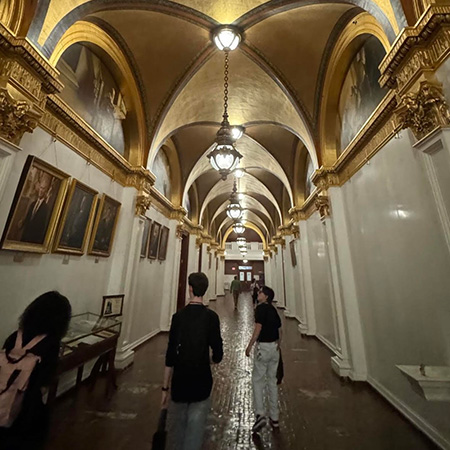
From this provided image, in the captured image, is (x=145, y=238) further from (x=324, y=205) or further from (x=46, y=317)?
(x=46, y=317)

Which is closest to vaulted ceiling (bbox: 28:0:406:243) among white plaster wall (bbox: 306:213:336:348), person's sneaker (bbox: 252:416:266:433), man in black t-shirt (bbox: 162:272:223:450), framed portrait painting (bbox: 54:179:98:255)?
framed portrait painting (bbox: 54:179:98:255)

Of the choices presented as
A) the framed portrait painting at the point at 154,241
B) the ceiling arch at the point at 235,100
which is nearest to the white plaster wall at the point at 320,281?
the ceiling arch at the point at 235,100

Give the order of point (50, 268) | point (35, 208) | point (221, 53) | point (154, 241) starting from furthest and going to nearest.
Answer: point (154, 241), point (221, 53), point (50, 268), point (35, 208)

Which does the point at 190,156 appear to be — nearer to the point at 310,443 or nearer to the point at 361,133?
the point at 361,133

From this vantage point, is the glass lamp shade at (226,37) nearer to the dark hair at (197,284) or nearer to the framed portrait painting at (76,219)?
the framed portrait painting at (76,219)

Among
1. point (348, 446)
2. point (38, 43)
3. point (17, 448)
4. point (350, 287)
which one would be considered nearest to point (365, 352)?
point (350, 287)

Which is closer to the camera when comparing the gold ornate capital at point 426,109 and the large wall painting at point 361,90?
the gold ornate capital at point 426,109

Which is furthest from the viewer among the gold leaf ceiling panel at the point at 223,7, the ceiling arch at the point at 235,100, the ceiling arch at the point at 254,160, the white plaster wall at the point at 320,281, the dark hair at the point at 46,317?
Result: the ceiling arch at the point at 254,160

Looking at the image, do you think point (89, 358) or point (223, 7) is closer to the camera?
point (89, 358)

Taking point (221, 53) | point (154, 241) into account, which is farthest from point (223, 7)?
point (154, 241)

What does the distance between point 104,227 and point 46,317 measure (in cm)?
349

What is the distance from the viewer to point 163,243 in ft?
24.2

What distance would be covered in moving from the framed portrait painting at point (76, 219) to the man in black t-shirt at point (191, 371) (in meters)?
2.74

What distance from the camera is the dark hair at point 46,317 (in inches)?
49.4
